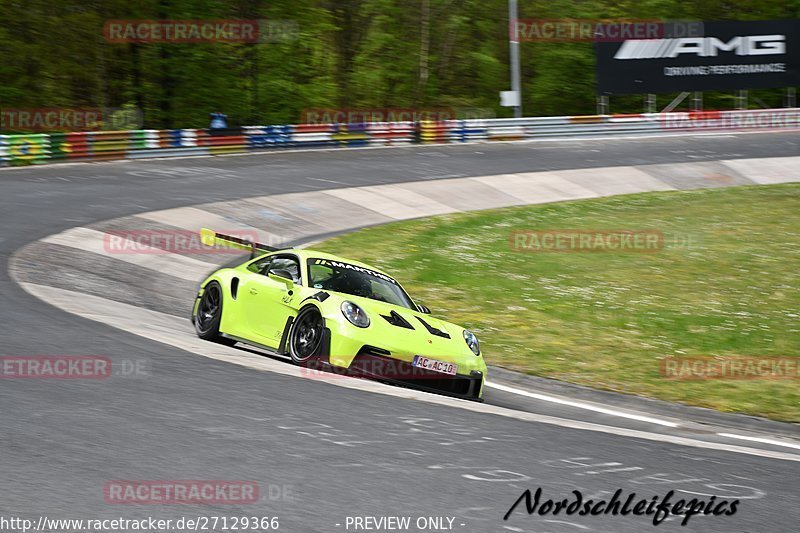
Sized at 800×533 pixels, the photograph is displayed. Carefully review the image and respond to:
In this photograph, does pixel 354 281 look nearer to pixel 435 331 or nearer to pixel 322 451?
pixel 435 331

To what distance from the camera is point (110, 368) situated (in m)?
7.10

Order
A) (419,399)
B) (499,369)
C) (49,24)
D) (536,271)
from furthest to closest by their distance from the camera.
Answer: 1. (49,24)
2. (536,271)
3. (499,369)
4. (419,399)

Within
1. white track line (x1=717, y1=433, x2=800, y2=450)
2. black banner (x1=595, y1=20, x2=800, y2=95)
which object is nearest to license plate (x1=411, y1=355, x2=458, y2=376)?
white track line (x1=717, y1=433, x2=800, y2=450)

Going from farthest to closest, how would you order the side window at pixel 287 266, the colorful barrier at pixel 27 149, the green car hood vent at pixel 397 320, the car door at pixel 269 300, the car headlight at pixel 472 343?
the colorful barrier at pixel 27 149
the side window at pixel 287 266
the car door at pixel 269 300
the car headlight at pixel 472 343
the green car hood vent at pixel 397 320

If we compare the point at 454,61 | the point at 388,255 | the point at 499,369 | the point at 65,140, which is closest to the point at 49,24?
Result: the point at 65,140

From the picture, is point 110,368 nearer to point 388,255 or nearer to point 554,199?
point 388,255

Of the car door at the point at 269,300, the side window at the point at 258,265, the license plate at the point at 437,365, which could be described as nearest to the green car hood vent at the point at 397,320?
the license plate at the point at 437,365

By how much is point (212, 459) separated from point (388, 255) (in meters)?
11.3

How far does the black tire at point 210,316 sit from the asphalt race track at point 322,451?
1.35m

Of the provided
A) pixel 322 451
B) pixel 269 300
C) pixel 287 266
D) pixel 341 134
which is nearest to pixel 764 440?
pixel 322 451

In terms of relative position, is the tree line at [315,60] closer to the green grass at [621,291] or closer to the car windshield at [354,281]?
the green grass at [621,291]

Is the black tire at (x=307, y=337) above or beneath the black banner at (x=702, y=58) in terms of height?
beneath

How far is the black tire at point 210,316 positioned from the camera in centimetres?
1002

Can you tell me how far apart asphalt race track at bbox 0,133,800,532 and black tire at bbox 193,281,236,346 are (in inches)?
53.1
